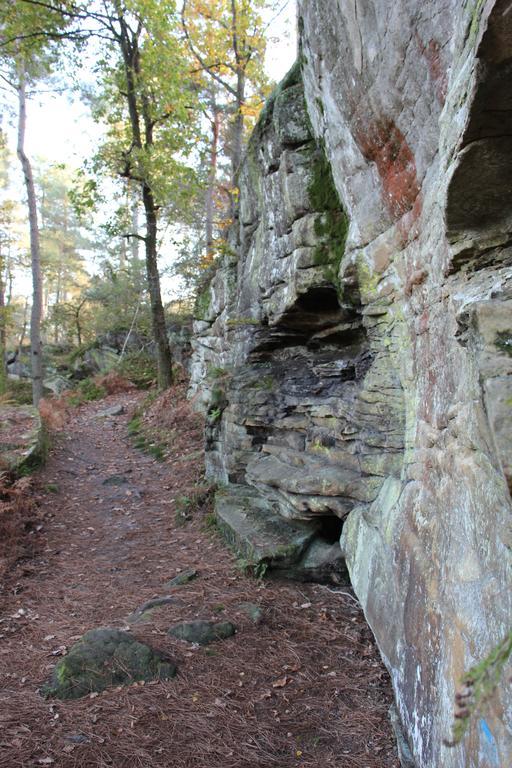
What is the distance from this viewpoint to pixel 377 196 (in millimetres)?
3854

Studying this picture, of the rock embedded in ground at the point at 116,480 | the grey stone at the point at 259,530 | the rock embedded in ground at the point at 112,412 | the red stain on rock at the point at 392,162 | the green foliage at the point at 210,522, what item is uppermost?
the red stain on rock at the point at 392,162

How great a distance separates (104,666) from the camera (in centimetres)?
379

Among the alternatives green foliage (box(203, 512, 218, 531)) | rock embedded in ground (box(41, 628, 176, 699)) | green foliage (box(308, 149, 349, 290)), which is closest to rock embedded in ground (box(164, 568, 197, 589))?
green foliage (box(203, 512, 218, 531))

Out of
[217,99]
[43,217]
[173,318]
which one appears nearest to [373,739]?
[173,318]

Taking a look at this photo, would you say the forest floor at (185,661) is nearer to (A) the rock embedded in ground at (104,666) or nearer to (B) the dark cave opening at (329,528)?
(A) the rock embedded in ground at (104,666)

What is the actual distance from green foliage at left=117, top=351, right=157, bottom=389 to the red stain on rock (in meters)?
15.5

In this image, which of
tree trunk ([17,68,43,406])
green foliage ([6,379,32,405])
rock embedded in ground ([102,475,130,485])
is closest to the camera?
rock embedded in ground ([102,475,130,485])

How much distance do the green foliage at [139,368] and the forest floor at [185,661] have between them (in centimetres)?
1190

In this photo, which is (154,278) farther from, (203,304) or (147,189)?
(203,304)

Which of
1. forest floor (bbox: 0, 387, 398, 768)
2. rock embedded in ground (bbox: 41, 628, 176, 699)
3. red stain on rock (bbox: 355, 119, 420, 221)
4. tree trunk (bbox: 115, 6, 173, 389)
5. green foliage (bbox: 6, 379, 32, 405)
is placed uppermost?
tree trunk (bbox: 115, 6, 173, 389)

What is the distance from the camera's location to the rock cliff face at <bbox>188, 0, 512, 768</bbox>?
215 centimetres

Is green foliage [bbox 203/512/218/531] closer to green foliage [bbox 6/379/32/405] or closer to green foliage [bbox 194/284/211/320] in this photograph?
green foliage [bbox 194/284/211/320]

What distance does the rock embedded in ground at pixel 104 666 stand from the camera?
11.9 feet

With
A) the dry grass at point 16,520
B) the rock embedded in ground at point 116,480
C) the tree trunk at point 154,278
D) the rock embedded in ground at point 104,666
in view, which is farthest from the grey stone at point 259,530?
the tree trunk at point 154,278
